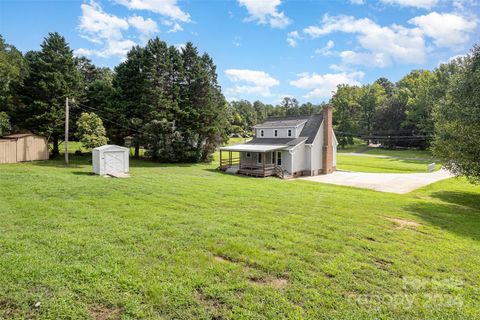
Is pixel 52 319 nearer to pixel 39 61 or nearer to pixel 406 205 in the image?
pixel 406 205

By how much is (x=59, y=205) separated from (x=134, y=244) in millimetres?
4489

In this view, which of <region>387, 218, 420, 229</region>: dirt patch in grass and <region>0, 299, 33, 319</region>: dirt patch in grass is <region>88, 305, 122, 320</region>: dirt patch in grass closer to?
<region>0, 299, 33, 319</region>: dirt patch in grass

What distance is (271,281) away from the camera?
4836 mm

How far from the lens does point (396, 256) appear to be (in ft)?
20.5

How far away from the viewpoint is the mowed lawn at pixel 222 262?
4.07m

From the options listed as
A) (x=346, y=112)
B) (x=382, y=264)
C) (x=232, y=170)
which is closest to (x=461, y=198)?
(x=382, y=264)

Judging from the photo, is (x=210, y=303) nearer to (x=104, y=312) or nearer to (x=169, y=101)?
(x=104, y=312)

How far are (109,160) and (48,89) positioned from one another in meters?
14.4

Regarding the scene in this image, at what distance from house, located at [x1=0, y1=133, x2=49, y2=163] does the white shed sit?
35.4 feet

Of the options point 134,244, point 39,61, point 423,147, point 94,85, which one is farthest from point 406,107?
point 134,244

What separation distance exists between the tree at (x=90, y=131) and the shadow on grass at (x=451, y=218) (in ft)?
76.0

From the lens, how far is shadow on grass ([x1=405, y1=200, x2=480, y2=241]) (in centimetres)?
966

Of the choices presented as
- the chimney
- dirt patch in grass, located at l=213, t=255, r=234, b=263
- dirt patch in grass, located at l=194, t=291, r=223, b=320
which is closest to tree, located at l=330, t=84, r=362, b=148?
the chimney

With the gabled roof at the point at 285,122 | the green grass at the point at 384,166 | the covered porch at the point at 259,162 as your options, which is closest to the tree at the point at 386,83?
the green grass at the point at 384,166
